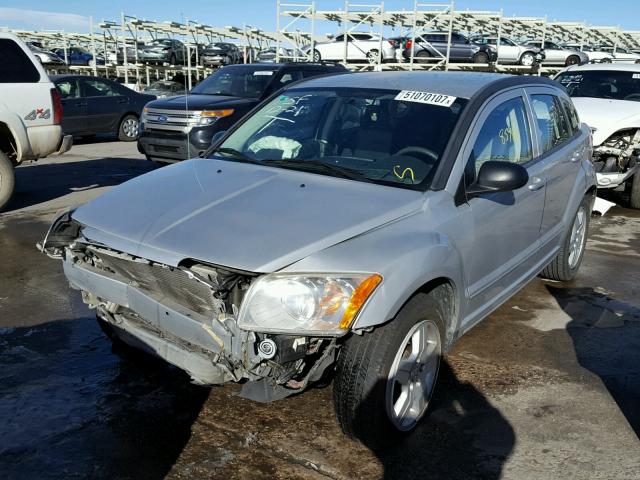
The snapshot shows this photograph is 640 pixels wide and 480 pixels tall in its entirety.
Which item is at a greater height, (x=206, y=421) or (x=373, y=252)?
(x=373, y=252)

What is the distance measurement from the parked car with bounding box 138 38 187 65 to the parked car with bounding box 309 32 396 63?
7.36 metres

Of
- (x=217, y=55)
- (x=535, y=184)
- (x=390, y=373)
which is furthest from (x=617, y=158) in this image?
(x=217, y=55)

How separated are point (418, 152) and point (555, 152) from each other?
1.62 metres

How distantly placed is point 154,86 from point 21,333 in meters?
21.5

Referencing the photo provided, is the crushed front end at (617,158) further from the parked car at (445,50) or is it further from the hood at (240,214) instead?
the parked car at (445,50)

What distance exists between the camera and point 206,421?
133 inches

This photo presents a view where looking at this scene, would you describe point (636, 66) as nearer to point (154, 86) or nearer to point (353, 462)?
point (353, 462)

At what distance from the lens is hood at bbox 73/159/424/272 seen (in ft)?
9.24

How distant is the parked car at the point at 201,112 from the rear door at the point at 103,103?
15.2ft

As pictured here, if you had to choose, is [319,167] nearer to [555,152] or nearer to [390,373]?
[390,373]

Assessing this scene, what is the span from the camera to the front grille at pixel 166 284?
9.33 feet

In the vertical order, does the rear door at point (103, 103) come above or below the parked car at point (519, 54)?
below

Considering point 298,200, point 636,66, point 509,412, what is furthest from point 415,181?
→ point 636,66

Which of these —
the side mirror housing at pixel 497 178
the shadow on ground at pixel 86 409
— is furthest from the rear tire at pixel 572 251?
the shadow on ground at pixel 86 409
